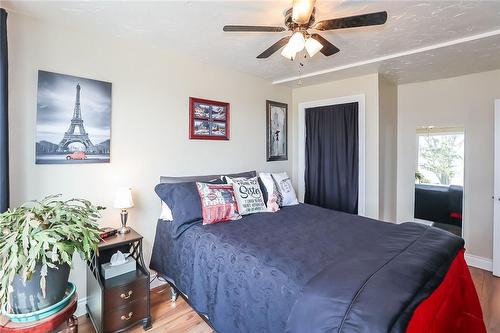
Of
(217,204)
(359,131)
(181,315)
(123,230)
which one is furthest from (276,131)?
(181,315)

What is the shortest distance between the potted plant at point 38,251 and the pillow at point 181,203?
0.89 metres

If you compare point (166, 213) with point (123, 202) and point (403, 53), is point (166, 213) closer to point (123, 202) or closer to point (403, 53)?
point (123, 202)

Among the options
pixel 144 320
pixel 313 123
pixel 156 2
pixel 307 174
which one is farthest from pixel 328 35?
pixel 144 320

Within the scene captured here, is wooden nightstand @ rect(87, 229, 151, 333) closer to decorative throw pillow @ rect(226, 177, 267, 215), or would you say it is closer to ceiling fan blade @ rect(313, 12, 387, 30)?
decorative throw pillow @ rect(226, 177, 267, 215)

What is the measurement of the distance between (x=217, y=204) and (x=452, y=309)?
177 cm

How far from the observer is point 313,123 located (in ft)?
12.6

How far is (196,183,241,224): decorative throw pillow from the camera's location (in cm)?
225

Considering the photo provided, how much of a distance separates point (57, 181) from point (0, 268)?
1.06 metres

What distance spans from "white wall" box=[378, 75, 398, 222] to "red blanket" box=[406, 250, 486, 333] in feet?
5.37

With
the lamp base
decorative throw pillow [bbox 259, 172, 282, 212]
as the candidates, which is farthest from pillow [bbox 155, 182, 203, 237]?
decorative throw pillow [bbox 259, 172, 282, 212]

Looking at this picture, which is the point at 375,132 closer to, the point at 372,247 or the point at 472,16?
the point at 472,16

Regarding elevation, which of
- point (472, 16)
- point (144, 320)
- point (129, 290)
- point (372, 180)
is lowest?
point (144, 320)

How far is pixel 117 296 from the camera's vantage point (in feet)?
6.16

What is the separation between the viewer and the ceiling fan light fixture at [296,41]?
167 cm
